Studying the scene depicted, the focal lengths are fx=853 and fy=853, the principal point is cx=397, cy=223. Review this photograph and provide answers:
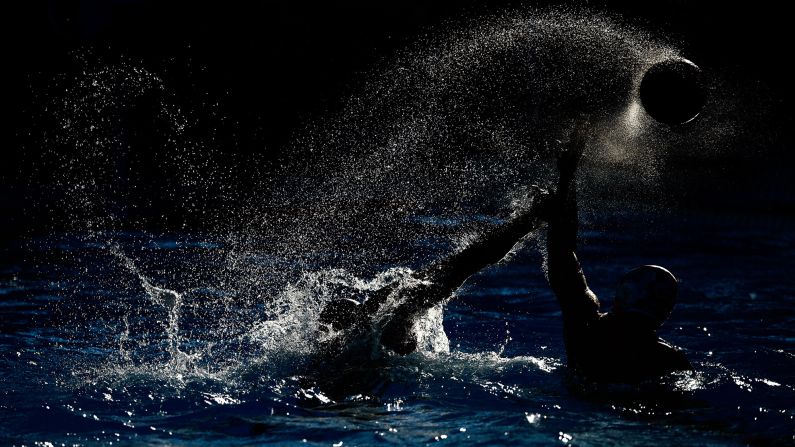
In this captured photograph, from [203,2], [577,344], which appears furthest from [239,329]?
[203,2]

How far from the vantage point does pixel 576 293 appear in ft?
15.5

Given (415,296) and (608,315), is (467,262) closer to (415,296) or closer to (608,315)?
(415,296)

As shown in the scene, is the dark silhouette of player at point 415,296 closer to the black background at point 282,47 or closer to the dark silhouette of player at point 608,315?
the dark silhouette of player at point 608,315

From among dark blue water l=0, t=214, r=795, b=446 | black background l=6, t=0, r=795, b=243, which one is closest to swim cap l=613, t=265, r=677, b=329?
dark blue water l=0, t=214, r=795, b=446

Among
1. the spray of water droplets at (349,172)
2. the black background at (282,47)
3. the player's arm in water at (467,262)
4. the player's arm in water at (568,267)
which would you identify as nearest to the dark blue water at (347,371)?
the spray of water droplets at (349,172)

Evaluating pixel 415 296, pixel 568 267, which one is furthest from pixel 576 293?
pixel 415 296

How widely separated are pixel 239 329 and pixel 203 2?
1166cm

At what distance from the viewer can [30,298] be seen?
785 cm

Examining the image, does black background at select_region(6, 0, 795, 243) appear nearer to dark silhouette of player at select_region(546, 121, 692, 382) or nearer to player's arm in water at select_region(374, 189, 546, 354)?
player's arm in water at select_region(374, 189, 546, 354)

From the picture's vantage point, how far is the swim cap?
4.53m

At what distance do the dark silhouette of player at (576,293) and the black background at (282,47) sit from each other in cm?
1221

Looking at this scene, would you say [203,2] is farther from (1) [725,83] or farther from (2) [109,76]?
(1) [725,83]

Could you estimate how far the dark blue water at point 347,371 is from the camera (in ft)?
14.4

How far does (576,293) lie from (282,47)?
42.9 ft
